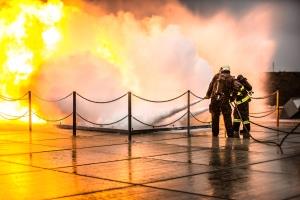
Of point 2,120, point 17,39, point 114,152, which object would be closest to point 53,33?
point 17,39

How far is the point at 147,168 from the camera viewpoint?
866 cm

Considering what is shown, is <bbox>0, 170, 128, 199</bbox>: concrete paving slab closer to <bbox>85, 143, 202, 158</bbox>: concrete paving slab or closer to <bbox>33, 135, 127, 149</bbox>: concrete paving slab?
<bbox>85, 143, 202, 158</bbox>: concrete paving slab

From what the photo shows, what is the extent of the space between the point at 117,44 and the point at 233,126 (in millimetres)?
7504

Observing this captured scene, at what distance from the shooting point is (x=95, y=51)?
781 inches

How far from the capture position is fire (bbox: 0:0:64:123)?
1936cm

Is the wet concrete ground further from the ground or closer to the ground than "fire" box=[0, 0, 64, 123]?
closer to the ground

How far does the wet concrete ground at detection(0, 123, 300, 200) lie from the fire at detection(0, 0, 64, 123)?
648 centimetres

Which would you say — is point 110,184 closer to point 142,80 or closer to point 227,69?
point 227,69

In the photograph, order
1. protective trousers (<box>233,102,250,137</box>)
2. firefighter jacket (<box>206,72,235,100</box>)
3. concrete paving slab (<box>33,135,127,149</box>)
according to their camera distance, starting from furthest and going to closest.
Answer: protective trousers (<box>233,102,250,137</box>) → firefighter jacket (<box>206,72,235,100</box>) → concrete paving slab (<box>33,135,127,149</box>)

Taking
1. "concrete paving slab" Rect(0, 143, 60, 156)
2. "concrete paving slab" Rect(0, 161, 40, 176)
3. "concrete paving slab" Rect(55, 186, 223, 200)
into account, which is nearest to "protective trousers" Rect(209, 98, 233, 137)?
"concrete paving slab" Rect(0, 143, 60, 156)

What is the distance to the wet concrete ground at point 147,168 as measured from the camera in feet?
22.2

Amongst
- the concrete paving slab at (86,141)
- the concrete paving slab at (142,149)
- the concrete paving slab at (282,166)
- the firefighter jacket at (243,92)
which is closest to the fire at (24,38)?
the concrete paving slab at (86,141)

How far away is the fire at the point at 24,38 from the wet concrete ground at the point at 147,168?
6.48m

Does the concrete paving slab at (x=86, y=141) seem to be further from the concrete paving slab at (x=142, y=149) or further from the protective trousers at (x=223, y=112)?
the protective trousers at (x=223, y=112)
